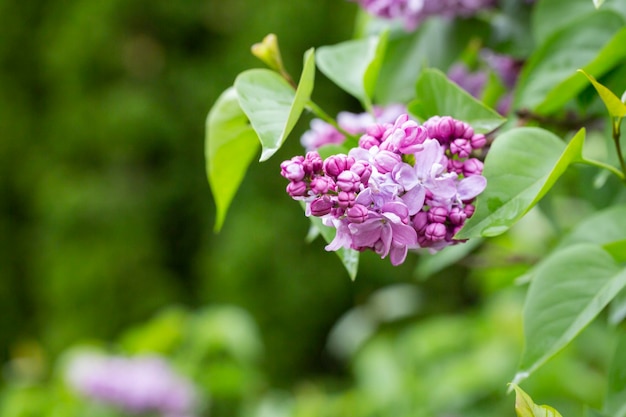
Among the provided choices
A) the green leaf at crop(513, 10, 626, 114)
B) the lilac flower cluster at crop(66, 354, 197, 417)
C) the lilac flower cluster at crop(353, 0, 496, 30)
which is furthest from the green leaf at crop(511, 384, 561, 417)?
the lilac flower cluster at crop(66, 354, 197, 417)

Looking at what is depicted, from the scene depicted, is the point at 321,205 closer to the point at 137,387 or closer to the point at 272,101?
the point at 272,101

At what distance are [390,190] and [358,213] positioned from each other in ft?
0.07

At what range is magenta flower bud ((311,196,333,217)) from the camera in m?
0.36

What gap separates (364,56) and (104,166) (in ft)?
10.3

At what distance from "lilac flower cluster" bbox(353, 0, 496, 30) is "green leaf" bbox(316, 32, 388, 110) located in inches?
3.1

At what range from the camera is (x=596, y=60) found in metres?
0.51

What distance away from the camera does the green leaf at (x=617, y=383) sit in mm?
458

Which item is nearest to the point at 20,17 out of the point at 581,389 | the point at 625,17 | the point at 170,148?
the point at 170,148

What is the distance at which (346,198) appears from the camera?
1.16ft

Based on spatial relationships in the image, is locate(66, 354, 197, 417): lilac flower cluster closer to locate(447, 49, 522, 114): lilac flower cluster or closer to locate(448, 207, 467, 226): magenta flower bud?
locate(447, 49, 522, 114): lilac flower cluster

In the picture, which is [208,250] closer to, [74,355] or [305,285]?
[305,285]

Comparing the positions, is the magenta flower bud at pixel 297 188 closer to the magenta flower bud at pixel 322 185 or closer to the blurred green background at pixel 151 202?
the magenta flower bud at pixel 322 185

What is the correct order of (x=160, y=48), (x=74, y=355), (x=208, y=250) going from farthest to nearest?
(x=160, y=48) < (x=208, y=250) < (x=74, y=355)

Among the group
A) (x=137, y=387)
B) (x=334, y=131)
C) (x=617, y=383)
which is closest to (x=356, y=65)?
(x=334, y=131)
